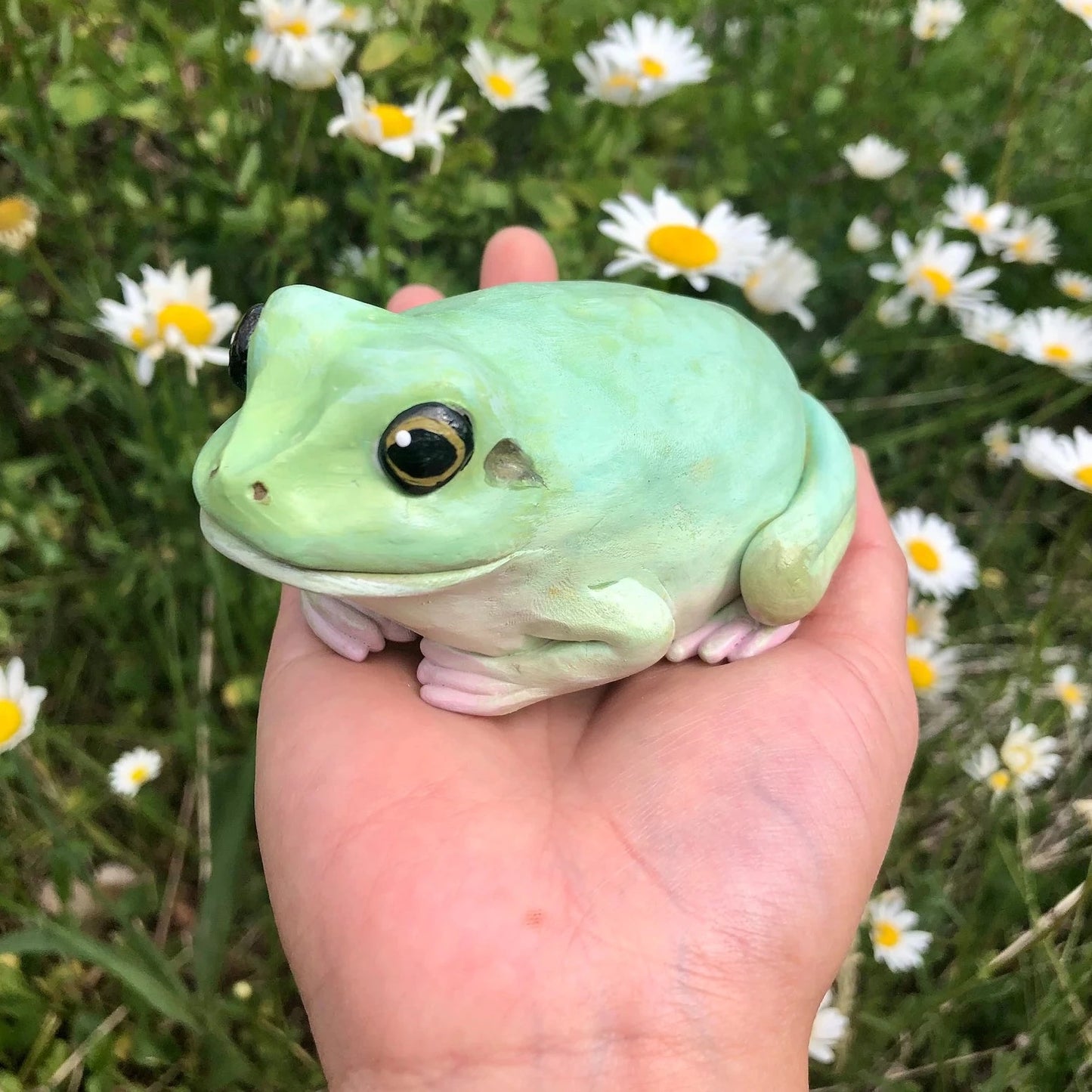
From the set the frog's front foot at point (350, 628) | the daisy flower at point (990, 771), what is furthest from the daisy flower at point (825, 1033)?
the frog's front foot at point (350, 628)

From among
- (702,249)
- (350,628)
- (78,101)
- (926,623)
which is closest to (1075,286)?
(926,623)

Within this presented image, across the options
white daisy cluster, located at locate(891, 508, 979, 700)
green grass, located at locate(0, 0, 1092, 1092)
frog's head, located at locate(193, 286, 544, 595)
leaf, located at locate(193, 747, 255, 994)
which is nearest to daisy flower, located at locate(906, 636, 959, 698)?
white daisy cluster, located at locate(891, 508, 979, 700)

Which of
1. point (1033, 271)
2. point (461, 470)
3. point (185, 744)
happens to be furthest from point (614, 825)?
point (1033, 271)

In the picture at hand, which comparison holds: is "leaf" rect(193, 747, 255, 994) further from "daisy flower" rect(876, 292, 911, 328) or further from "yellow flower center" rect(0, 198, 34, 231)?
"daisy flower" rect(876, 292, 911, 328)

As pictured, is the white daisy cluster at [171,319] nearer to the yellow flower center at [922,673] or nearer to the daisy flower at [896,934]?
the yellow flower center at [922,673]

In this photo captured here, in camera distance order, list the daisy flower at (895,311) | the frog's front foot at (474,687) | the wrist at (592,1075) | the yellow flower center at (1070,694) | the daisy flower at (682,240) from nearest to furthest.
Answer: the wrist at (592,1075)
the frog's front foot at (474,687)
the daisy flower at (682,240)
the yellow flower center at (1070,694)
the daisy flower at (895,311)

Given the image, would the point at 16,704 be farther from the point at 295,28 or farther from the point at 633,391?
the point at 295,28
